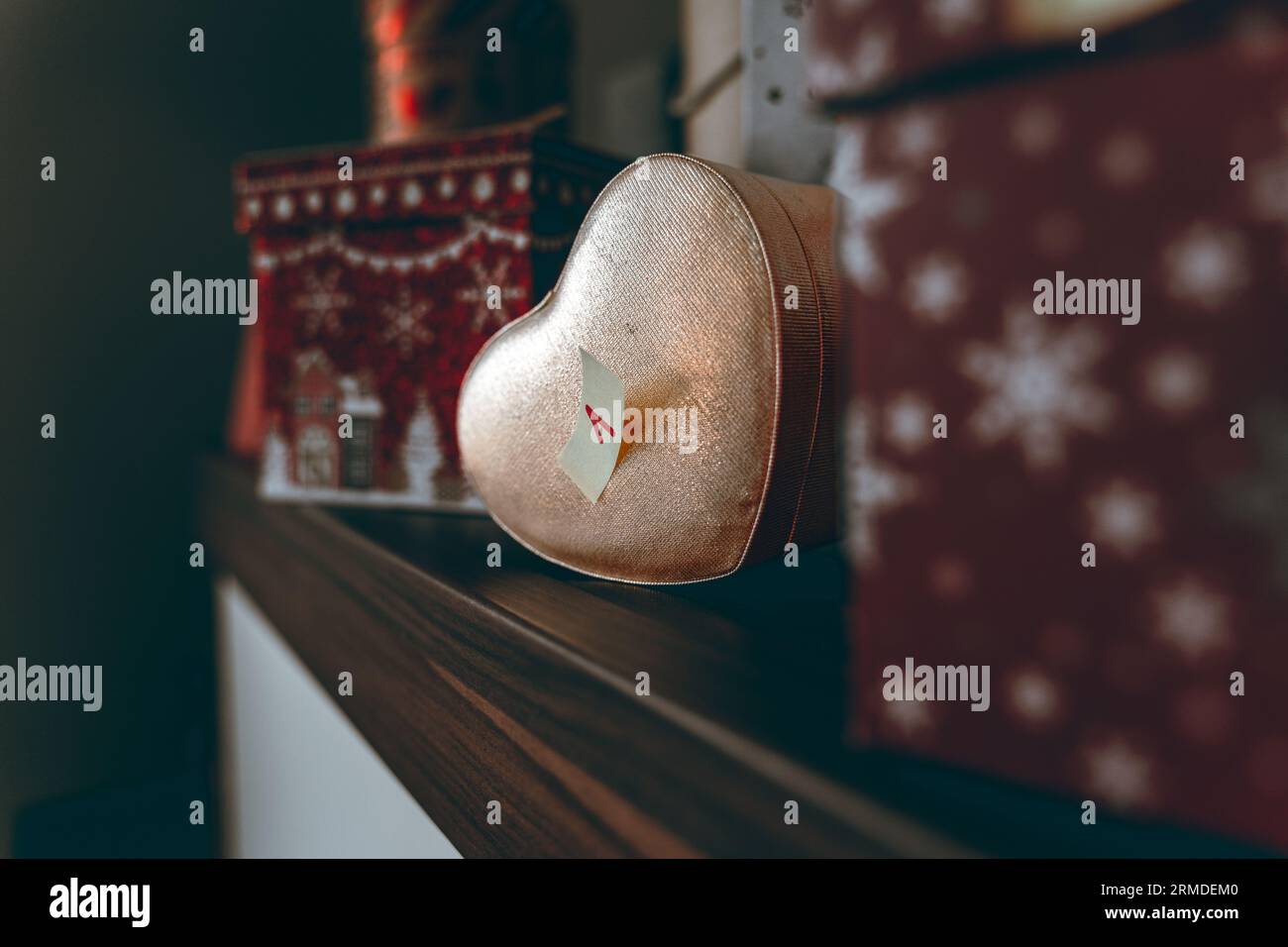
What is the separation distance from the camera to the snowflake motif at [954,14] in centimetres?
20

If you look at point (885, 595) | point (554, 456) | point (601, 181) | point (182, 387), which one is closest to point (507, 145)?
point (601, 181)

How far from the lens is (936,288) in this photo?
0.23 metres

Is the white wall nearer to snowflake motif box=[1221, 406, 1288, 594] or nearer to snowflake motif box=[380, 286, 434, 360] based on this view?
snowflake motif box=[380, 286, 434, 360]

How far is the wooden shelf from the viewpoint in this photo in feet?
0.69

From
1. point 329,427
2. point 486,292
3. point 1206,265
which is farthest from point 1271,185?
point 329,427

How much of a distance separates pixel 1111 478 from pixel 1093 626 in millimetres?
37

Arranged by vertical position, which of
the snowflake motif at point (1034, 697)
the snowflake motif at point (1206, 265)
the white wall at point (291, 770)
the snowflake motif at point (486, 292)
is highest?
the snowflake motif at point (486, 292)

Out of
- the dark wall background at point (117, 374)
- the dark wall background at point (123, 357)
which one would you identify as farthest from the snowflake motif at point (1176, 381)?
the dark wall background at point (117, 374)

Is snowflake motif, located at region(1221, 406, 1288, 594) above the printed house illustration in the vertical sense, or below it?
below

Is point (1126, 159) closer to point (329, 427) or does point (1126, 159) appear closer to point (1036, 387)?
point (1036, 387)

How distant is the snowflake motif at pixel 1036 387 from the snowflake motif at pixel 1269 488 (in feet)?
0.10

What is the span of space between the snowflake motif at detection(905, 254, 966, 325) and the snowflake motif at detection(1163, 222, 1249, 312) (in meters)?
0.05

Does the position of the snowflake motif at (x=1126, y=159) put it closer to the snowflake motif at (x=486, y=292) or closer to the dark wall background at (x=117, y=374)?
the snowflake motif at (x=486, y=292)

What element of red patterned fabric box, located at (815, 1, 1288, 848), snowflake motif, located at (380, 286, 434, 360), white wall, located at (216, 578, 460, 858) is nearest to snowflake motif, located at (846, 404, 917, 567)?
red patterned fabric box, located at (815, 1, 1288, 848)
